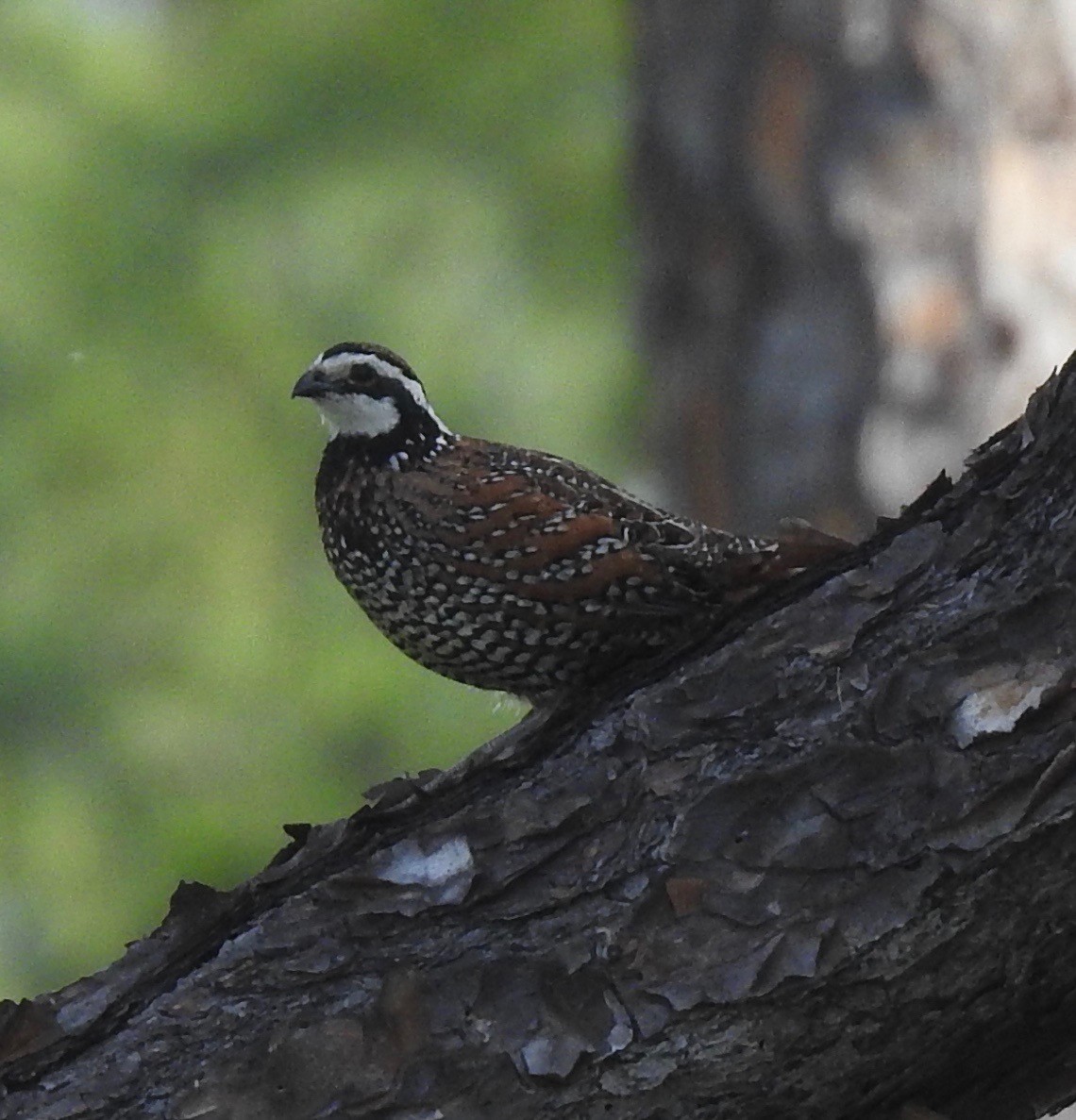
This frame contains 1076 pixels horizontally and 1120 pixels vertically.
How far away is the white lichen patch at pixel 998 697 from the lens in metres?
2.84

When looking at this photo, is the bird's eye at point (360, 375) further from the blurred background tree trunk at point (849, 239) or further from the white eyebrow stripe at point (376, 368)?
the blurred background tree trunk at point (849, 239)

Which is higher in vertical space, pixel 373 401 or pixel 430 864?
pixel 373 401

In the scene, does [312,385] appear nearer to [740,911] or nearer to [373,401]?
[373,401]

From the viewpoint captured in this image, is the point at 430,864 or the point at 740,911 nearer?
the point at 740,911

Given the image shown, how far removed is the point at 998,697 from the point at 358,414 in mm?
2294

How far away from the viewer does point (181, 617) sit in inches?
370

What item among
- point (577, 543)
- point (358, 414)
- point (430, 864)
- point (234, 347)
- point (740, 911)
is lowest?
point (740, 911)

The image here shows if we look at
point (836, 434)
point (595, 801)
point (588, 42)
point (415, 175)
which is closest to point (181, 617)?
point (415, 175)

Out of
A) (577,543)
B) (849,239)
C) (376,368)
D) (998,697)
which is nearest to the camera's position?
(998,697)

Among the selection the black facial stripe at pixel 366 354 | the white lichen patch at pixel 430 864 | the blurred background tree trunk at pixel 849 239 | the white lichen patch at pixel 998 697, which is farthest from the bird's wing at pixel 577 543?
→ the blurred background tree trunk at pixel 849 239

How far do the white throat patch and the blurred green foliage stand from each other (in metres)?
3.98

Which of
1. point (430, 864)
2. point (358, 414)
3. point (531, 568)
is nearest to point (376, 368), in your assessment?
point (358, 414)

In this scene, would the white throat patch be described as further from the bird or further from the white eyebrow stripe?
the bird

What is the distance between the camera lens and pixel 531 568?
165 inches
